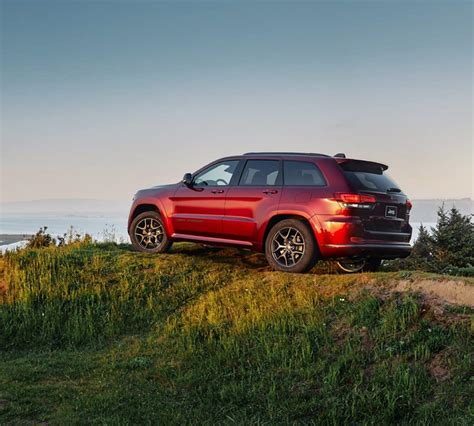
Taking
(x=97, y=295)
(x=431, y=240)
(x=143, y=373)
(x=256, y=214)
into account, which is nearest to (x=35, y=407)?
(x=143, y=373)

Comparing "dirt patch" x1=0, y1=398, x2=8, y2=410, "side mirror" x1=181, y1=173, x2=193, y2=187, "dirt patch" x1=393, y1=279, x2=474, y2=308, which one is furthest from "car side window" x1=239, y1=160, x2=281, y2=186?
"dirt patch" x1=0, y1=398, x2=8, y2=410

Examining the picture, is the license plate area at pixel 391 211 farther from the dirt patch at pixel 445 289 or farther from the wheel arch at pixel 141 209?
the wheel arch at pixel 141 209

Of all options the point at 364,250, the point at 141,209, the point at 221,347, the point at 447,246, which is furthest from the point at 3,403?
the point at 447,246

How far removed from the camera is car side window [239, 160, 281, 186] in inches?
408

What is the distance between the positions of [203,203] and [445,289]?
4866mm

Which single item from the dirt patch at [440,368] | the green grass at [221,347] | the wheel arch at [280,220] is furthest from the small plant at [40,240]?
the dirt patch at [440,368]

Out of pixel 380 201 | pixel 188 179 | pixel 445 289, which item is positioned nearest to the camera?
pixel 445 289

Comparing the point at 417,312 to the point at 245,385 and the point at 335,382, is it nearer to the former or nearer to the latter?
the point at 335,382

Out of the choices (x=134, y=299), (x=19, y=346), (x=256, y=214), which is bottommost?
(x=19, y=346)

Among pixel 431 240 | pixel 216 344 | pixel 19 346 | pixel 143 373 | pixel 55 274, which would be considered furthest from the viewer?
pixel 431 240

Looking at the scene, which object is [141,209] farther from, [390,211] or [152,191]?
[390,211]

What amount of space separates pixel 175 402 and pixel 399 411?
8.45 feet

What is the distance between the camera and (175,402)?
673 cm

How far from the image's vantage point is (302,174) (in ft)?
32.6
